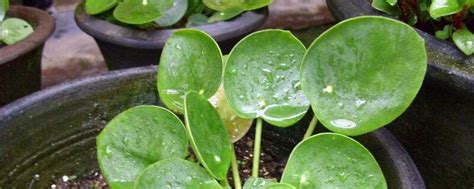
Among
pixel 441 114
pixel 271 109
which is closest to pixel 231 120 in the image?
pixel 271 109

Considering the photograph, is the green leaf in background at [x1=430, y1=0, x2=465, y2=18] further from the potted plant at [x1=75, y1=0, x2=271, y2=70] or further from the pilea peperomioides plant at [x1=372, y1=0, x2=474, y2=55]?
the potted plant at [x1=75, y1=0, x2=271, y2=70]

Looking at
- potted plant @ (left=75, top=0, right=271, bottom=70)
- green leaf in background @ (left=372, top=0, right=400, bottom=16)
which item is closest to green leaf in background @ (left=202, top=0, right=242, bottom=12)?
potted plant @ (left=75, top=0, right=271, bottom=70)

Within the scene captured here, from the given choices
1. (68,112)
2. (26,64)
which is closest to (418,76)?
(68,112)

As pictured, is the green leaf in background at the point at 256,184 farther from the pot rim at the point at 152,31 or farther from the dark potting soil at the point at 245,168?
the pot rim at the point at 152,31

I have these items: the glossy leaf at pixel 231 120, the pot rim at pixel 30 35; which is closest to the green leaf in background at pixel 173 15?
the pot rim at pixel 30 35

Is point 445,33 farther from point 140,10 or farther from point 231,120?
point 140,10

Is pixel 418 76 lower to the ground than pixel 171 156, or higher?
higher

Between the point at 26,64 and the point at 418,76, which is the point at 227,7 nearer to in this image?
the point at 26,64
